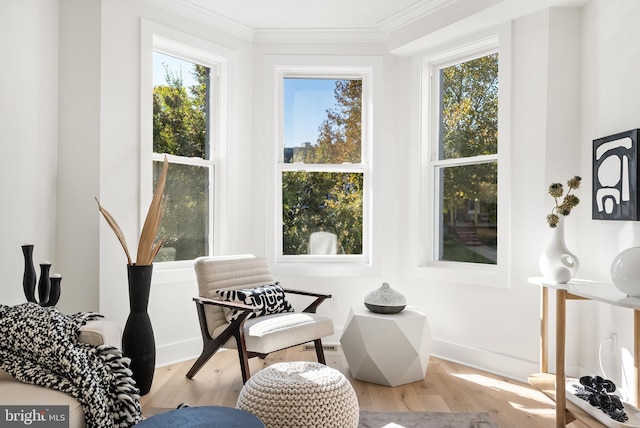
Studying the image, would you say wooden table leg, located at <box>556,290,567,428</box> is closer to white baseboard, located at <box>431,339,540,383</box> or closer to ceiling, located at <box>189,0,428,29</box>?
white baseboard, located at <box>431,339,540,383</box>

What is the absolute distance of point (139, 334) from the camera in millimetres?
3018

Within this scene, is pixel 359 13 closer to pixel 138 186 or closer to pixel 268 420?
pixel 138 186

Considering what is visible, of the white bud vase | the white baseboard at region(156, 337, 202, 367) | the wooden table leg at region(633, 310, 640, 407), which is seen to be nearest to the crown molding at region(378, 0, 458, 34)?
the white bud vase

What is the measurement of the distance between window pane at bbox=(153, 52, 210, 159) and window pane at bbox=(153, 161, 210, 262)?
16 cm

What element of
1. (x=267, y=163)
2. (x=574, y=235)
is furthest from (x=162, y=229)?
(x=574, y=235)

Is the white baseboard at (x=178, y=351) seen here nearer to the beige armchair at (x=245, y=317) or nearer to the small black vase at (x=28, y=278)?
the beige armchair at (x=245, y=317)

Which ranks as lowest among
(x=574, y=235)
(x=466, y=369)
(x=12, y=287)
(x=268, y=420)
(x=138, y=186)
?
(x=466, y=369)

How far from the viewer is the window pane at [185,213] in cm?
381

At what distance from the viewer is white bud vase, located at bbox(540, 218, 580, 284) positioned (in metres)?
2.72

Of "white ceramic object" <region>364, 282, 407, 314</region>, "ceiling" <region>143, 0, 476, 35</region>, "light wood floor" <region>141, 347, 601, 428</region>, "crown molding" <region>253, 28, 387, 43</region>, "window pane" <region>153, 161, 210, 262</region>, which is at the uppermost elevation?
"ceiling" <region>143, 0, 476, 35</region>

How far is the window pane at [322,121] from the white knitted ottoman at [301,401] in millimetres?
2405

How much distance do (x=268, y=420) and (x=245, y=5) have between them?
302 centimetres

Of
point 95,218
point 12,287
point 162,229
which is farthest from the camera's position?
point 162,229

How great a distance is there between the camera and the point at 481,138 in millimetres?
3795
